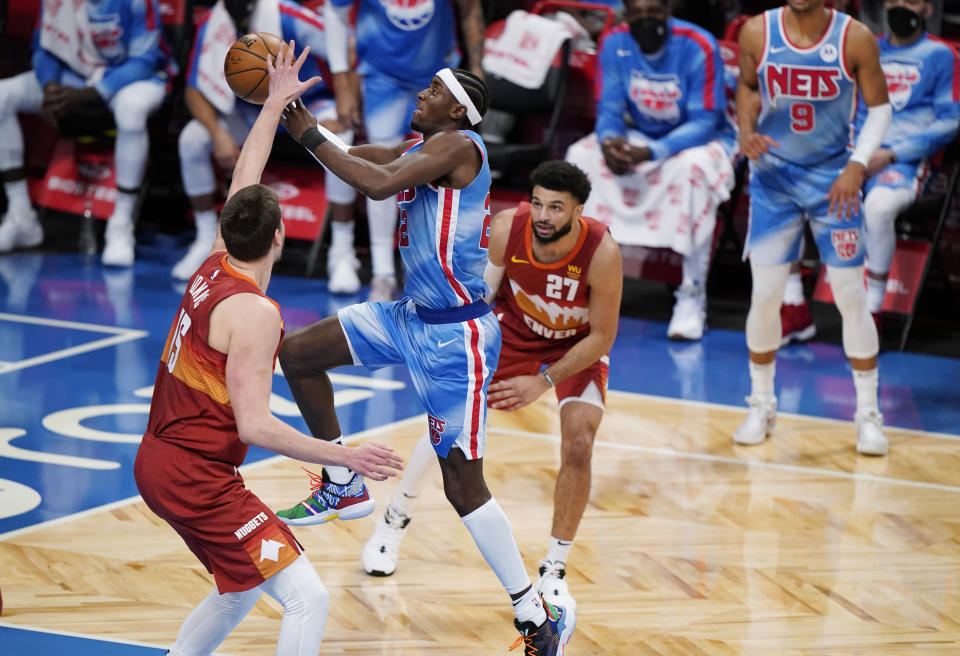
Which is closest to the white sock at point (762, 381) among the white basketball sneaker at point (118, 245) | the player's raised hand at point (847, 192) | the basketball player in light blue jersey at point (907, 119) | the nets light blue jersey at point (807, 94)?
the player's raised hand at point (847, 192)

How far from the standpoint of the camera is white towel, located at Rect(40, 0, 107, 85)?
9.27 metres

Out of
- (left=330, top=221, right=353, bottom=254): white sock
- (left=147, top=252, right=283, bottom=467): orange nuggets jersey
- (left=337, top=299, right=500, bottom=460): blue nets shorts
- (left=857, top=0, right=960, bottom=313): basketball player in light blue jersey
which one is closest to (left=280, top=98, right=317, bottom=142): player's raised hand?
(left=147, top=252, right=283, bottom=467): orange nuggets jersey

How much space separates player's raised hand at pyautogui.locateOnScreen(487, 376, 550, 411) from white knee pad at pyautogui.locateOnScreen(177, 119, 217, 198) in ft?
16.8

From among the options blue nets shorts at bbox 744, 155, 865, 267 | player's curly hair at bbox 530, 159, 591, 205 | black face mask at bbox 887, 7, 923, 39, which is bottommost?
blue nets shorts at bbox 744, 155, 865, 267

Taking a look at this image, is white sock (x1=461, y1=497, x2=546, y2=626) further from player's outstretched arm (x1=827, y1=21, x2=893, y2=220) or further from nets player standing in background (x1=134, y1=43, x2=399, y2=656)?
player's outstretched arm (x1=827, y1=21, x2=893, y2=220)

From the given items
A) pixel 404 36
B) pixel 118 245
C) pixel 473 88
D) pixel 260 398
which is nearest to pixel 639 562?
pixel 473 88

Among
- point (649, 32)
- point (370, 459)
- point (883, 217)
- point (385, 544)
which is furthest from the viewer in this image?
point (649, 32)

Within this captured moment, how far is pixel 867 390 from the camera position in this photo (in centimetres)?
629

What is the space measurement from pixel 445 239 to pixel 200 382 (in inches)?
38.5

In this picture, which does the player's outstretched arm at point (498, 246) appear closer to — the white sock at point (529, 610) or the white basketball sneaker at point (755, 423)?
the white sock at point (529, 610)

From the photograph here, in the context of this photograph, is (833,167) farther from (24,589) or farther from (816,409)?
(24,589)

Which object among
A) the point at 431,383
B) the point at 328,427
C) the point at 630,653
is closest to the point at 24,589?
the point at 328,427

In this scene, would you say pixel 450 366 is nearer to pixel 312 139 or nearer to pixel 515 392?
pixel 515 392

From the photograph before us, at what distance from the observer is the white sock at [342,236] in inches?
350
